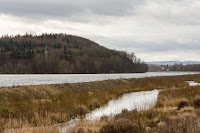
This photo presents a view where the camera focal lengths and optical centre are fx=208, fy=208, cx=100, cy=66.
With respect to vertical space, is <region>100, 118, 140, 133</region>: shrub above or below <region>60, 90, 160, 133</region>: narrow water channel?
above

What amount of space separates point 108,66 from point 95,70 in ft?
47.7

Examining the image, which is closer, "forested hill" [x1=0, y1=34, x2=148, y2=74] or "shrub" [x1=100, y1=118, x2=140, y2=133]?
"shrub" [x1=100, y1=118, x2=140, y2=133]

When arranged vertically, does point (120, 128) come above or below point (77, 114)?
above

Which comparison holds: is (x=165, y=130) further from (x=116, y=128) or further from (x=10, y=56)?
(x=10, y=56)

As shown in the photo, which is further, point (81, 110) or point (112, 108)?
point (112, 108)

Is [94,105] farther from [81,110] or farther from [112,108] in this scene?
[81,110]

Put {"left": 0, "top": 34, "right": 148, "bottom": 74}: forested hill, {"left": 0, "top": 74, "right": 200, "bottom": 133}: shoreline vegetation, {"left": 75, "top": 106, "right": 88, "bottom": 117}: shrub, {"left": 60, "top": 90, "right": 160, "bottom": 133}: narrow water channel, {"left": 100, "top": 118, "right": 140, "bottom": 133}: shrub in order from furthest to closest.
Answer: {"left": 0, "top": 34, "right": 148, "bottom": 74}: forested hill
{"left": 75, "top": 106, "right": 88, "bottom": 117}: shrub
{"left": 60, "top": 90, "right": 160, "bottom": 133}: narrow water channel
{"left": 0, "top": 74, "right": 200, "bottom": 133}: shoreline vegetation
{"left": 100, "top": 118, "right": 140, "bottom": 133}: shrub

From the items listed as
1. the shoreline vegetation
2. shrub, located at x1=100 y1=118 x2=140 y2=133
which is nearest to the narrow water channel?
the shoreline vegetation

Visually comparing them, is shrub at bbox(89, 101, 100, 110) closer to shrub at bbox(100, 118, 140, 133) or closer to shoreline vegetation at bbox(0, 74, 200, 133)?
shoreline vegetation at bbox(0, 74, 200, 133)

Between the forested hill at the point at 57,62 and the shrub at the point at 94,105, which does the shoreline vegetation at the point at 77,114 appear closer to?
the shrub at the point at 94,105

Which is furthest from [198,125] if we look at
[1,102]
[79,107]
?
[1,102]

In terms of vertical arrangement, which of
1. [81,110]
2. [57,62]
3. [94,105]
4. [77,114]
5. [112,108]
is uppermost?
[57,62]

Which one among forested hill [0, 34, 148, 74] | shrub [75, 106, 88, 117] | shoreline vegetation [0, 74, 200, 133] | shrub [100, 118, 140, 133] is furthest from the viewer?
forested hill [0, 34, 148, 74]

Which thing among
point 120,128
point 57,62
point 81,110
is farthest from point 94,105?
point 57,62
